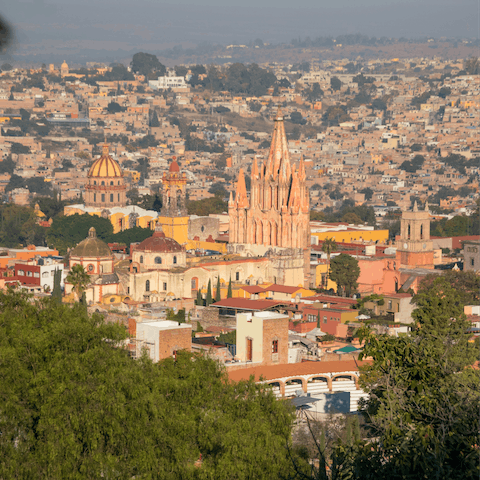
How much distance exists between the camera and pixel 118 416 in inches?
719

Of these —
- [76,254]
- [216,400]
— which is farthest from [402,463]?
[76,254]

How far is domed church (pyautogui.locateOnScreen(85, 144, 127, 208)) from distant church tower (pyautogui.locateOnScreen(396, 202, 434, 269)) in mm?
20873

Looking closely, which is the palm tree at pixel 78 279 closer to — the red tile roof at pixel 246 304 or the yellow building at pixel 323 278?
the red tile roof at pixel 246 304

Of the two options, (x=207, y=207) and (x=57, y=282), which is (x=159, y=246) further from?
(x=207, y=207)

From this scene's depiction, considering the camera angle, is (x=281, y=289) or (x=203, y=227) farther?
(x=203, y=227)

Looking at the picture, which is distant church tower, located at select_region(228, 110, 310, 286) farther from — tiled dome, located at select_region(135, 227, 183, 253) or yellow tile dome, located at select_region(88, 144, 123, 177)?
yellow tile dome, located at select_region(88, 144, 123, 177)

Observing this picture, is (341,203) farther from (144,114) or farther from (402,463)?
(402,463)

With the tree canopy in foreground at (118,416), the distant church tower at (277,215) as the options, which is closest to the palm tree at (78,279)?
the distant church tower at (277,215)

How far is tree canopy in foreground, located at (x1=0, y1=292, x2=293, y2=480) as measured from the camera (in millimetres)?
17281

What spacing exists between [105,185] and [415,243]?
22.8m

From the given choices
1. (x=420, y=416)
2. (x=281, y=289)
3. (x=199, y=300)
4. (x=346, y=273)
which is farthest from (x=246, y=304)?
(x=420, y=416)

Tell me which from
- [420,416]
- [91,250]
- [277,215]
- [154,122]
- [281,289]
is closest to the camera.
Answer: [420,416]

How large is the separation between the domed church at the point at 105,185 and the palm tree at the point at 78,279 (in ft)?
96.8

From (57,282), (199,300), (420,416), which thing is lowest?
(199,300)
